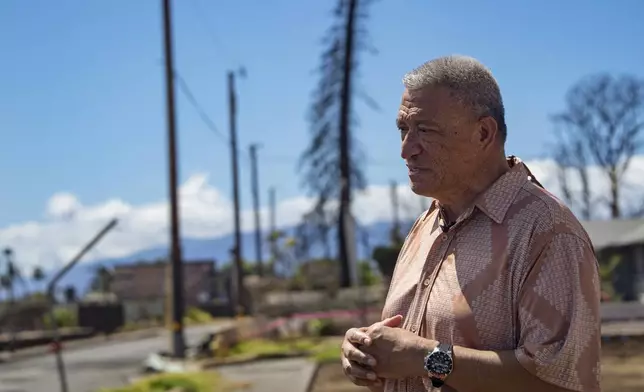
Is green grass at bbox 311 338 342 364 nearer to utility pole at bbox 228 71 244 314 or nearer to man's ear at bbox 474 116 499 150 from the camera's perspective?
man's ear at bbox 474 116 499 150

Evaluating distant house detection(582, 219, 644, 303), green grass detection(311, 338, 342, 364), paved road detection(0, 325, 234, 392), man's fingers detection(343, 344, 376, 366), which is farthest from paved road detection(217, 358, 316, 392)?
distant house detection(582, 219, 644, 303)

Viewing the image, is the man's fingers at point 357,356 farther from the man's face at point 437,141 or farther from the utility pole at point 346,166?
the utility pole at point 346,166

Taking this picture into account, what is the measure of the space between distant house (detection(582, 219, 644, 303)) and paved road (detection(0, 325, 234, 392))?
1233cm

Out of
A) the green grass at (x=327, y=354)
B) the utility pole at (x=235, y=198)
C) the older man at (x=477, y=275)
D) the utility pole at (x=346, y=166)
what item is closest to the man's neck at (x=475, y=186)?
the older man at (x=477, y=275)

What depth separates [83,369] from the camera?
63.3ft

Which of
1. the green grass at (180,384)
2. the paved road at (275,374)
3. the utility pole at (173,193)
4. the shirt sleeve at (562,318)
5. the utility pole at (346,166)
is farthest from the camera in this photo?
the utility pole at (346,166)

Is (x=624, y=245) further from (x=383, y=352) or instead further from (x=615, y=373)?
(x=383, y=352)

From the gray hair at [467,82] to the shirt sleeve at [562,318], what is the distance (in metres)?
0.40

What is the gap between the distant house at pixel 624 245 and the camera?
2856 cm

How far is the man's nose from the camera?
260 cm

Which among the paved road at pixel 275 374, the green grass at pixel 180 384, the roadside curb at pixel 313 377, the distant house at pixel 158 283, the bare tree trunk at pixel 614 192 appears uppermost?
the bare tree trunk at pixel 614 192

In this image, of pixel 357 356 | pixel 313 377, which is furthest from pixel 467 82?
pixel 313 377

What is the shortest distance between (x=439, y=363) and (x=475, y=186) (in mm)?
487

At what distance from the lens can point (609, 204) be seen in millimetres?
40750
